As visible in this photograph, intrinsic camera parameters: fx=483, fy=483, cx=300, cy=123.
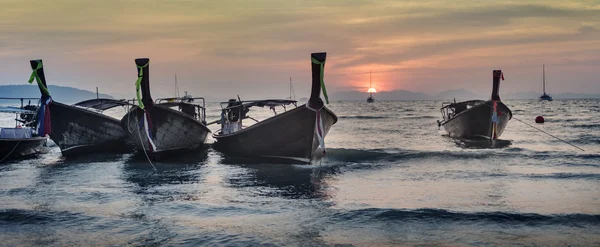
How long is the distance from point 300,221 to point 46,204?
6.92 metres

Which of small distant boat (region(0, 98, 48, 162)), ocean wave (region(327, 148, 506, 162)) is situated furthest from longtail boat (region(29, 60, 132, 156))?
ocean wave (region(327, 148, 506, 162))

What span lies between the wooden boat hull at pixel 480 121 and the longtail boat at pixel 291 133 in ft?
36.0

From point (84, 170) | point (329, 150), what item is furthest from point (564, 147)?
point (84, 170)

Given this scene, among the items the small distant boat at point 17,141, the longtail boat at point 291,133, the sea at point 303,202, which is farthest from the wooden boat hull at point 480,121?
the small distant boat at point 17,141

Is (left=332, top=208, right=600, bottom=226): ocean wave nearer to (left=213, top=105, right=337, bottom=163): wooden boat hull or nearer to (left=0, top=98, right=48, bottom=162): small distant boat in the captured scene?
(left=213, top=105, right=337, bottom=163): wooden boat hull

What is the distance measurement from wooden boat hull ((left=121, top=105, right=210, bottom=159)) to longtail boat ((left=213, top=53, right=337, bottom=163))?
5.23ft

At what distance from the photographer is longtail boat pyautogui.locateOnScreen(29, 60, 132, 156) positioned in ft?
68.0

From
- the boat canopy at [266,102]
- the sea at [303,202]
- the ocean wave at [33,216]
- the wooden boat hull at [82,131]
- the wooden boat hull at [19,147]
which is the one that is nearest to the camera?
the sea at [303,202]

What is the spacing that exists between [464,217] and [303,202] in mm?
4077

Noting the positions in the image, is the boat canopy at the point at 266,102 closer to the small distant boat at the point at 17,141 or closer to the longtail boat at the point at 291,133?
the longtail boat at the point at 291,133

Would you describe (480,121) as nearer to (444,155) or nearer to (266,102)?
(444,155)

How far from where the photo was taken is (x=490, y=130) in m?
28.6

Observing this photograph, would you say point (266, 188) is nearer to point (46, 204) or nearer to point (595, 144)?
point (46, 204)

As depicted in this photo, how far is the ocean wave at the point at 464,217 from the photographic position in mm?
10570
